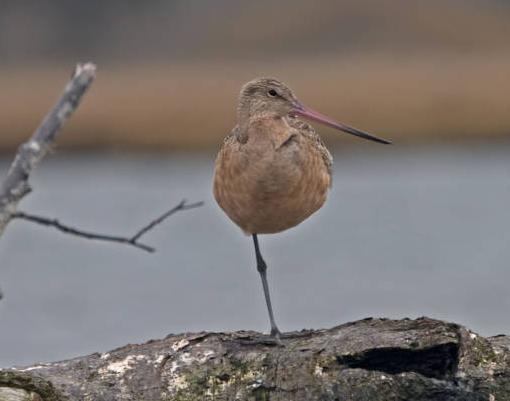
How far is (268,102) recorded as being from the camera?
6.14m

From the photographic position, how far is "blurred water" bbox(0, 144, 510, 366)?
43.1 feet

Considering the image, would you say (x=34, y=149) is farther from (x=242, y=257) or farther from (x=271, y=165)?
(x=242, y=257)

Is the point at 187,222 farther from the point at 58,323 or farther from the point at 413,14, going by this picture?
the point at 413,14

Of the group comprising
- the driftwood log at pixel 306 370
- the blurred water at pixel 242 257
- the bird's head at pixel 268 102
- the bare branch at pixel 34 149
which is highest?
the blurred water at pixel 242 257

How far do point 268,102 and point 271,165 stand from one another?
1.37 ft

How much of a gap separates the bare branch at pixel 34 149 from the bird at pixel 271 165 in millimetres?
2972

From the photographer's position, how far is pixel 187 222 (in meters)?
17.5

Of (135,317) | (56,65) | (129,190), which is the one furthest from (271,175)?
(56,65)

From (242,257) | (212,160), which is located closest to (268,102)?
(242,257)

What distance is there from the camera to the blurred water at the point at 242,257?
1313 cm

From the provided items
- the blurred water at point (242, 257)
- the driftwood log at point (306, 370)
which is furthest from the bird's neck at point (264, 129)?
the blurred water at point (242, 257)

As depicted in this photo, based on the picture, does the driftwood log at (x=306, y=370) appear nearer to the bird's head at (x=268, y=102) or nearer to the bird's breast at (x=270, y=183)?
the bird's breast at (x=270, y=183)

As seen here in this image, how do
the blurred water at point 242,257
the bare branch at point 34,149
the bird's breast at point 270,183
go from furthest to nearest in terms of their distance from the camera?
the blurred water at point 242,257 < the bird's breast at point 270,183 < the bare branch at point 34,149

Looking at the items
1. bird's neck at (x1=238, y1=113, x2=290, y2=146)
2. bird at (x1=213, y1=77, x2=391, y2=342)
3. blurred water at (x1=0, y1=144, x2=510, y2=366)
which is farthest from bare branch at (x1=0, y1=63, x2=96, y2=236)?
blurred water at (x1=0, y1=144, x2=510, y2=366)
